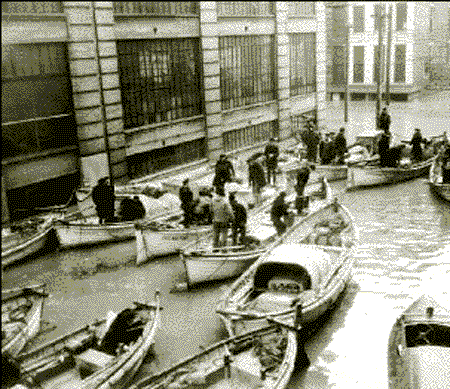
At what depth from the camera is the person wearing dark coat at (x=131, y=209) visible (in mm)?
16203

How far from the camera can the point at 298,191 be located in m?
17.2

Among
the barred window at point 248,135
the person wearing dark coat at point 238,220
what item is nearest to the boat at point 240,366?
the person wearing dark coat at point 238,220

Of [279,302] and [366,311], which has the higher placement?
[279,302]

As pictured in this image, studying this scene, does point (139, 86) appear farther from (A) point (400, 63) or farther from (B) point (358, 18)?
(B) point (358, 18)

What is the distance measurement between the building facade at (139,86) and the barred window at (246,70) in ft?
0.17

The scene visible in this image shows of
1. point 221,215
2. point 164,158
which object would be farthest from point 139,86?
point 221,215

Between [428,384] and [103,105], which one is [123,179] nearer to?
[103,105]

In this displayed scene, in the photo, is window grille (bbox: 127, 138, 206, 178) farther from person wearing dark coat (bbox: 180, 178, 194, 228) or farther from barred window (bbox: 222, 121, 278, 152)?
person wearing dark coat (bbox: 180, 178, 194, 228)

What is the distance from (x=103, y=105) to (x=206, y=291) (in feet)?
29.3

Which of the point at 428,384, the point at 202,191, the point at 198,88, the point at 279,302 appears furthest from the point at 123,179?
the point at 428,384

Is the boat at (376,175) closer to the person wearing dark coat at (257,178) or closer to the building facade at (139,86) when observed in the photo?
the person wearing dark coat at (257,178)

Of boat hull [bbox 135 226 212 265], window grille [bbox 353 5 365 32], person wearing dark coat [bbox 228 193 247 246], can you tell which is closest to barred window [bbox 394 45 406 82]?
window grille [bbox 353 5 365 32]

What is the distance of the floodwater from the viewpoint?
9680 mm


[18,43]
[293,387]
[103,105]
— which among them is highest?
[18,43]
